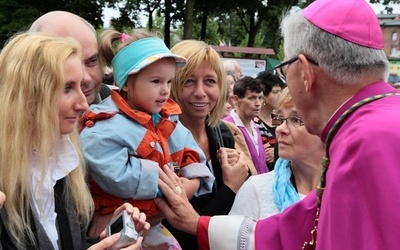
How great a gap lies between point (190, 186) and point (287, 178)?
660mm

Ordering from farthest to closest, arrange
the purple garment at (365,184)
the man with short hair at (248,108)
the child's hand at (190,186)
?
the man with short hair at (248,108)
the child's hand at (190,186)
the purple garment at (365,184)

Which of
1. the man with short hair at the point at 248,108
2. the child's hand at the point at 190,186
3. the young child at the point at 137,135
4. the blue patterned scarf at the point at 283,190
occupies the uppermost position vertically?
the young child at the point at 137,135

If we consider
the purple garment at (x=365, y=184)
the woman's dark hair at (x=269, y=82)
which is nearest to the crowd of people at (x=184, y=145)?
the purple garment at (x=365, y=184)

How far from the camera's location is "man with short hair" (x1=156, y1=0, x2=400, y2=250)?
5.08ft

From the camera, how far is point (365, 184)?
1.56 metres

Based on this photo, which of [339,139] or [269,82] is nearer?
[339,139]

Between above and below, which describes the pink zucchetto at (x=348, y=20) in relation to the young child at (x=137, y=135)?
above

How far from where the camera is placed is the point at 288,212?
240 cm

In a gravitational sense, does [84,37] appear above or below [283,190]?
above

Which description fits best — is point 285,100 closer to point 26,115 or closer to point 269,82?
point 26,115

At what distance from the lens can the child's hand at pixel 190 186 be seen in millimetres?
2746

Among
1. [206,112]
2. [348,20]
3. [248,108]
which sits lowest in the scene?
[248,108]

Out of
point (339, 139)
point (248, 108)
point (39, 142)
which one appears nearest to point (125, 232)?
point (39, 142)

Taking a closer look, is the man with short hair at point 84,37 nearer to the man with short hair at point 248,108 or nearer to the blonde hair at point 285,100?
the blonde hair at point 285,100
